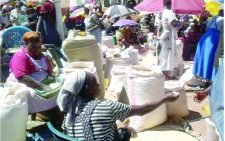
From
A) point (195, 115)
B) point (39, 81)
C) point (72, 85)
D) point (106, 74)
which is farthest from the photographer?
point (106, 74)

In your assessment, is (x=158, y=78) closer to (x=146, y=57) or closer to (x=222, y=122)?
(x=222, y=122)

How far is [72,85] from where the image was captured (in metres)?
2.61

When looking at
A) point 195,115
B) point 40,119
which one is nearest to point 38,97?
point 40,119

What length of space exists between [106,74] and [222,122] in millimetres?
4180

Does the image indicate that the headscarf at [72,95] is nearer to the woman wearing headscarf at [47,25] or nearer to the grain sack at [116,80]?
the grain sack at [116,80]

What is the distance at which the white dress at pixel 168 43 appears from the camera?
21.1 feet

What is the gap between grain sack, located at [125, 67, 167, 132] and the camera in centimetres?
433

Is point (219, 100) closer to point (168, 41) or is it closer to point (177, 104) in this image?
point (177, 104)

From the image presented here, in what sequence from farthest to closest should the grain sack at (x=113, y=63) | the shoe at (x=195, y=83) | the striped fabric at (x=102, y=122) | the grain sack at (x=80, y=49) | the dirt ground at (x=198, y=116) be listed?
the shoe at (x=195, y=83)
the grain sack at (x=113, y=63)
the grain sack at (x=80, y=49)
the dirt ground at (x=198, y=116)
the striped fabric at (x=102, y=122)

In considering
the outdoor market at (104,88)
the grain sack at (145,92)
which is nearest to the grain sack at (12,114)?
the outdoor market at (104,88)

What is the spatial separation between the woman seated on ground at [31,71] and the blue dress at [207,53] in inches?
107

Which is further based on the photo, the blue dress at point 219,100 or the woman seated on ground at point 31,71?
the woman seated on ground at point 31,71

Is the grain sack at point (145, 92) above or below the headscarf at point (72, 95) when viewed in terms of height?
below

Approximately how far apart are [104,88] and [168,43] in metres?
1.87
